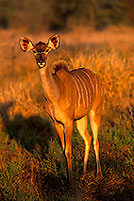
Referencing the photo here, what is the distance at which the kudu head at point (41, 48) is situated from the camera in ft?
9.70

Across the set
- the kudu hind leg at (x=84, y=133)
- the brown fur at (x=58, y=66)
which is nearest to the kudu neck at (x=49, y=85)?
the brown fur at (x=58, y=66)

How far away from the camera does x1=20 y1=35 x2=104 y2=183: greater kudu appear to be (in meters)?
3.11

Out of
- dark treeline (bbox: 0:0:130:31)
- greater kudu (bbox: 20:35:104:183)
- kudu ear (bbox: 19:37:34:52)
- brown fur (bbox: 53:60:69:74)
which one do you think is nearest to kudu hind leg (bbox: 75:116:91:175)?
greater kudu (bbox: 20:35:104:183)

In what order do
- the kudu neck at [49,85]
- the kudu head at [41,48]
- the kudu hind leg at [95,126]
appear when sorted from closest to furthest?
the kudu head at [41,48] → the kudu neck at [49,85] → the kudu hind leg at [95,126]

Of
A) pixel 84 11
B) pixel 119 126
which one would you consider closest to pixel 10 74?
pixel 119 126

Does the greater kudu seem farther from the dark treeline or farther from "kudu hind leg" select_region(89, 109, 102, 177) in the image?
the dark treeline

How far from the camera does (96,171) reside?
148 inches

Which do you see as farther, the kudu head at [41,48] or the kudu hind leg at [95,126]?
the kudu hind leg at [95,126]

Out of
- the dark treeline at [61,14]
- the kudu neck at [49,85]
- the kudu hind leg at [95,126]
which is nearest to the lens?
the kudu neck at [49,85]

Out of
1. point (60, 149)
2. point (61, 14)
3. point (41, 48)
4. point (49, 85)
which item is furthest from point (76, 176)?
point (61, 14)

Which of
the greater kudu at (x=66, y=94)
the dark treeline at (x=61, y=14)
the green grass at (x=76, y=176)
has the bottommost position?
the green grass at (x=76, y=176)

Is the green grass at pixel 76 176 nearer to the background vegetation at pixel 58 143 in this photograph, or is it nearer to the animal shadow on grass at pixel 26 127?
the background vegetation at pixel 58 143

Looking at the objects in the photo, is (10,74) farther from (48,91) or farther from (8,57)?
(48,91)

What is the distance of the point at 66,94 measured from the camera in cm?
333
